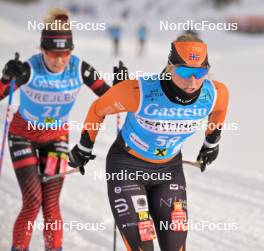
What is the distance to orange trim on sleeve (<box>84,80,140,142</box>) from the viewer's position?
12.6 feet

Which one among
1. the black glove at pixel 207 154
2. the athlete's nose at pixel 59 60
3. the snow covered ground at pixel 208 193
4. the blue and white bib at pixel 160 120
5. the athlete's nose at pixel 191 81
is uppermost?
the athlete's nose at pixel 59 60

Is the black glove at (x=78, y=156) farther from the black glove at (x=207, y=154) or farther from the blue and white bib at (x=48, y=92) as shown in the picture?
the black glove at (x=207, y=154)

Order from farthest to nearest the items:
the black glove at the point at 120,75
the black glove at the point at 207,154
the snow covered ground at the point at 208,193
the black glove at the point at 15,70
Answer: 1. the snow covered ground at the point at 208,193
2. the black glove at the point at 120,75
3. the black glove at the point at 15,70
4. the black glove at the point at 207,154

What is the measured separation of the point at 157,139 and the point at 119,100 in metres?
0.46

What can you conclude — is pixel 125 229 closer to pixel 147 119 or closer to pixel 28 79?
pixel 147 119

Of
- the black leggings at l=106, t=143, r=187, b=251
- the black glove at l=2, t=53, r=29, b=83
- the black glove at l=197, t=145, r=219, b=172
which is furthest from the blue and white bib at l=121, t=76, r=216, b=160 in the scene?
the black glove at l=2, t=53, r=29, b=83

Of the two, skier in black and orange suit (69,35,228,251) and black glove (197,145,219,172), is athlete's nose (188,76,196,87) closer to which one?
skier in black and orange suit (69,35,228,251)

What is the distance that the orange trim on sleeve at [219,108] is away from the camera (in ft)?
13.4

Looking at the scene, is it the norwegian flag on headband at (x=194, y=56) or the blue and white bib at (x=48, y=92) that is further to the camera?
the blue and white bib at (x=48, y=92)

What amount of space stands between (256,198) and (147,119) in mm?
3914

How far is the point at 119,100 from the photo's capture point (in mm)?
3889

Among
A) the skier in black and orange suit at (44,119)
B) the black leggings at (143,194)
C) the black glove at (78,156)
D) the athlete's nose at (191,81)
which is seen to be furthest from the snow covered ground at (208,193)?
the athlete's nose at (191,81)

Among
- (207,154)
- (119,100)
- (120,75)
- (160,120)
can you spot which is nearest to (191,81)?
(160,120)
